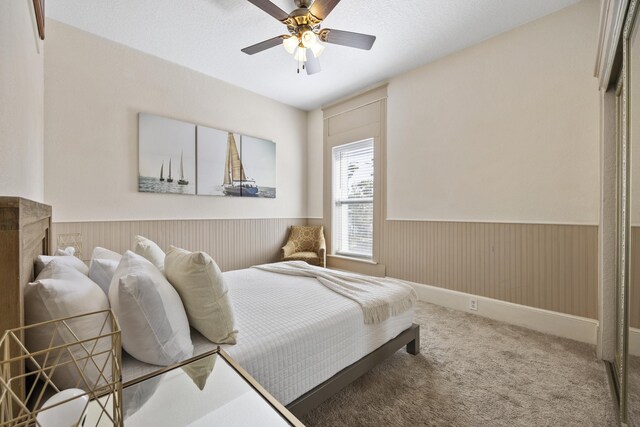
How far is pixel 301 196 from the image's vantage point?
4.77 meters

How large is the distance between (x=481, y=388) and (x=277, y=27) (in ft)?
11.0

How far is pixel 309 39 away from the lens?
2.22m

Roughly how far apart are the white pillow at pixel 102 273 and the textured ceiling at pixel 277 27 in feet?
7.47

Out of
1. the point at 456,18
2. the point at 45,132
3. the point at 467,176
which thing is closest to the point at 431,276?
the point at 467,176

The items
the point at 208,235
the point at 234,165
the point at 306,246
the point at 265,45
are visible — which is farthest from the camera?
the point at 306,246

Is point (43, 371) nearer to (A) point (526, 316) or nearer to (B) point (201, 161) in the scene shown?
(A) point (526, 316)

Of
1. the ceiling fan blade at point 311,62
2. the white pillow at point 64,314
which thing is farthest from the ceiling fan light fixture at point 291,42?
the white pillow at point 64,314

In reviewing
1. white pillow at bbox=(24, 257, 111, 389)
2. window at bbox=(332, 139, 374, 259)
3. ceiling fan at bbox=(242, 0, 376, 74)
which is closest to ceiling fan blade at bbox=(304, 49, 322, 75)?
ceiling fan at bbox=(242, 0, 376, 74)

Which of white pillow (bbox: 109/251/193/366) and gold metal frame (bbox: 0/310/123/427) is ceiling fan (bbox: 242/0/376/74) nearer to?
white pillow (bbox: 109/251/193/366)

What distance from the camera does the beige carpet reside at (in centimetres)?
143

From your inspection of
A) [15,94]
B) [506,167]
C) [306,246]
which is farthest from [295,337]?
[306,246]

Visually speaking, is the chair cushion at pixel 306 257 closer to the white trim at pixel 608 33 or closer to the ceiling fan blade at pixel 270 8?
the ceiling fan blade at pixel 270 8

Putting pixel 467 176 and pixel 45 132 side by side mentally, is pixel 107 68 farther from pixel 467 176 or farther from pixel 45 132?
pixel 467 176

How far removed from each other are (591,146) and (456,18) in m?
1.60
